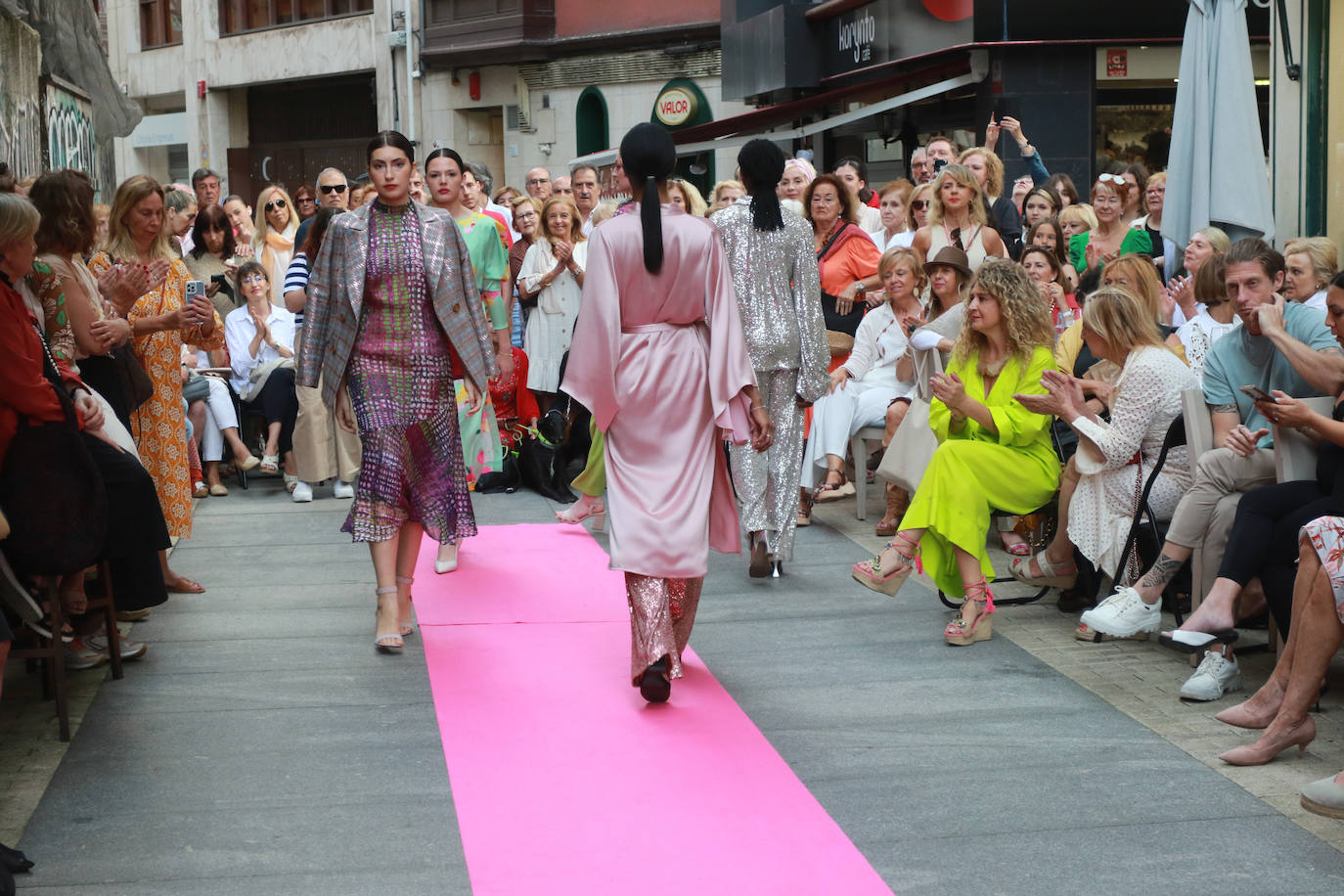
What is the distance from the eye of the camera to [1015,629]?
686 cm

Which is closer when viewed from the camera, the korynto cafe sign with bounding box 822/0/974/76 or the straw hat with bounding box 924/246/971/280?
the straw hat with bounding box 924/246/971/280

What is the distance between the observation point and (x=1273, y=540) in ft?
18.3

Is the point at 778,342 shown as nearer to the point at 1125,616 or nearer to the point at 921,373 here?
the point at 921,373

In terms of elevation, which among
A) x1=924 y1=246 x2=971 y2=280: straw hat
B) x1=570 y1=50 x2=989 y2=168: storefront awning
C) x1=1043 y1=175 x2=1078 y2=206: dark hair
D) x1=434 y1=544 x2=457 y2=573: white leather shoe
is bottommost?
x1=434 y1=544 x2=457 y2=573: white leather shoe

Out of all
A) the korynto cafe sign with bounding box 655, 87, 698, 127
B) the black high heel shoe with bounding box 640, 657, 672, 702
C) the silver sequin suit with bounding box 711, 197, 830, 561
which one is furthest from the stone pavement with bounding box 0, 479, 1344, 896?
the korynto cafe sign with bounding box 655, 87, 698, 127

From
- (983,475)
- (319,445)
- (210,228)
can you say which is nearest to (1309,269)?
(983,475)

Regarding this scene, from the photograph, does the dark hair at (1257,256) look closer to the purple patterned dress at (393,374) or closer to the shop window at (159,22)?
the purple patterned dress at (393,374)

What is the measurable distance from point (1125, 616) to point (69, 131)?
25.2 ft

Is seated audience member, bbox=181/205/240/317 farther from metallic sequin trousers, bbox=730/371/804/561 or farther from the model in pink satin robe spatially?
the model in pink satin robe

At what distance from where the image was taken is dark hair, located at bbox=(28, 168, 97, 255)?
6.39m

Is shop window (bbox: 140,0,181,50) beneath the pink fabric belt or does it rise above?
above

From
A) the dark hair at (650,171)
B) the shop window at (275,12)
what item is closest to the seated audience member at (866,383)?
the dark hair at (650,171)

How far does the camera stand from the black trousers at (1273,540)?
5508 mm

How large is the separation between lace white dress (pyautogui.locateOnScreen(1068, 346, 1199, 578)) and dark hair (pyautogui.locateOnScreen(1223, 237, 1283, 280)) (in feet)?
1.61
